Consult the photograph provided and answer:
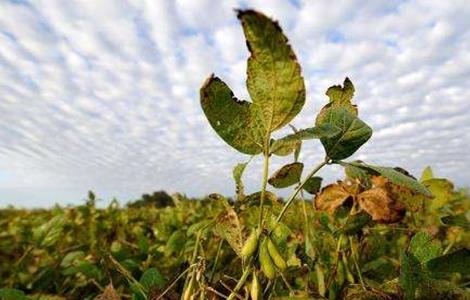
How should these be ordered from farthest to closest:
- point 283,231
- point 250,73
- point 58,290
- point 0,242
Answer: point 0,242 < point 58,290 < point 283,231 < point 250,73

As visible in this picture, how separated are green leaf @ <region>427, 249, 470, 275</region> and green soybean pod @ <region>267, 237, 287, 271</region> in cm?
28

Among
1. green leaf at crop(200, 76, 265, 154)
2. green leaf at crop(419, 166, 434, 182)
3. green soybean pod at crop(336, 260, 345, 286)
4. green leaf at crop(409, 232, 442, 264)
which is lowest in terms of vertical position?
green soybean pod at crop(336, 260, 345, 286)

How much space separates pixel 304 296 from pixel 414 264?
24 centimetres

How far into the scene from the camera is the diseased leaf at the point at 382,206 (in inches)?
42.7

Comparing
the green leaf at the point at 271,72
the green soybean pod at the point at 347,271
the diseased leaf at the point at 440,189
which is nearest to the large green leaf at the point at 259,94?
the green leaf at the point at 271,72

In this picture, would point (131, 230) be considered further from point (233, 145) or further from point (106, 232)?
point (233, 145)

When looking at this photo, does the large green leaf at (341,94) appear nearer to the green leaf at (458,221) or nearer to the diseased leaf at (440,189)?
the green leaf at (458,221)

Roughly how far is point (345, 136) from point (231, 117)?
0.19m

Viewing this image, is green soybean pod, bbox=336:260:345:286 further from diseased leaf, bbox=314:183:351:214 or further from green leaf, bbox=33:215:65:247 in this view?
green leaf, bbox=33:215:65:247

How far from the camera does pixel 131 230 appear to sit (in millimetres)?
3270

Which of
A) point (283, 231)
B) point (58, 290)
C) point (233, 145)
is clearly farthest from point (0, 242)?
point (233, 145)

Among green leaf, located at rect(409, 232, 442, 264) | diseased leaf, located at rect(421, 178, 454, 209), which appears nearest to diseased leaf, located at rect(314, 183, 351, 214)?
green leaf, located at rect(409, 232, 442, 264)

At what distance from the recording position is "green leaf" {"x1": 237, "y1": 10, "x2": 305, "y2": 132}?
2.01ft

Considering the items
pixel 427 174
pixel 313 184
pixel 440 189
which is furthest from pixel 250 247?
pixel 427 174
